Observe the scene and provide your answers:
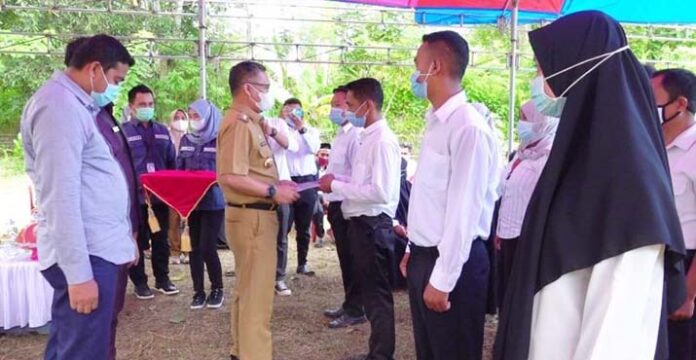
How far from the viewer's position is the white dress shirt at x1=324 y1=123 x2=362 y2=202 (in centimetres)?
425

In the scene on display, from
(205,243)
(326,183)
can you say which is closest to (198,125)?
(205,243)

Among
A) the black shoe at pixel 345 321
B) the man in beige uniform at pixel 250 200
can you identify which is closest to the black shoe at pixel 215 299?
the black shoe at pixel 345 321

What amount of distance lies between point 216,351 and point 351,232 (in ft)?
4.04

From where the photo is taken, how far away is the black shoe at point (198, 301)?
471 cm

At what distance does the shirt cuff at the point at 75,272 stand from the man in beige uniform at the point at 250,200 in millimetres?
1104

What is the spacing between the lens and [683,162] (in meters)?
2.30

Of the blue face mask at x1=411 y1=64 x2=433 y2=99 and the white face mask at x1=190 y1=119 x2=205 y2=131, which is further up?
the blue face mask at x1=411 y1=64 x2=433 y2=99

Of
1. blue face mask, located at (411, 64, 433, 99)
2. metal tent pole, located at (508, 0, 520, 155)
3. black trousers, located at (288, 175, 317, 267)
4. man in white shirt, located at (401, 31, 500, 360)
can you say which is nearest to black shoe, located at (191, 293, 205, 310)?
black trousers, located at (288, 175, 317, 267)

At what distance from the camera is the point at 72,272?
6.64 ft

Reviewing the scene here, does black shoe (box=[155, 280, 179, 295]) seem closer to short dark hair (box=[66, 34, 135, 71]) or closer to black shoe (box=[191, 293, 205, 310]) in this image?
black shoe (box=[191, 293, 205, 310])

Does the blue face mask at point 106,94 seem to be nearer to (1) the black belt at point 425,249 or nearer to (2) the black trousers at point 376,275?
(1) the black belt at point 425,249

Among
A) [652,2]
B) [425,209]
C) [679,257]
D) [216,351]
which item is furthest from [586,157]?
[652,2]

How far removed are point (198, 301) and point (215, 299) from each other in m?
0.15

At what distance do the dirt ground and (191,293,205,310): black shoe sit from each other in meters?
0.06
